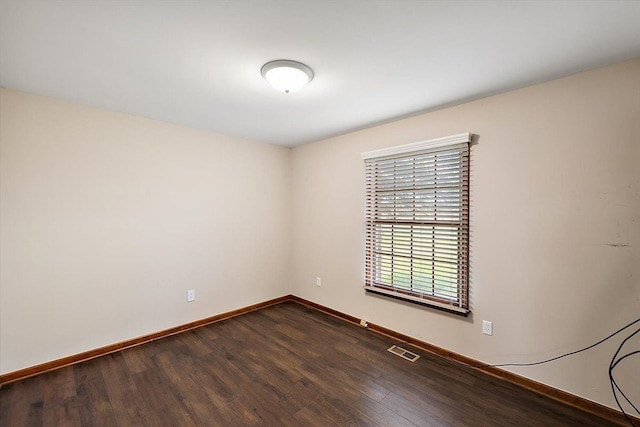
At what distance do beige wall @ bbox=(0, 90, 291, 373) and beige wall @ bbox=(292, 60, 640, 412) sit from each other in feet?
7.63

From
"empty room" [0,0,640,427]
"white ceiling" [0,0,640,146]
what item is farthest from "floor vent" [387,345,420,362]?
"white ceiling" [0,0,640,146]

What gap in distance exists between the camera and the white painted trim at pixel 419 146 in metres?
2.42

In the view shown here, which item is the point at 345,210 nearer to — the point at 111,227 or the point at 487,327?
the point at 487,327

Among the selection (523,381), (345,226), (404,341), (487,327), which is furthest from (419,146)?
(523,381)

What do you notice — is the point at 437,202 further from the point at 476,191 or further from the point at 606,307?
the point at 606,307

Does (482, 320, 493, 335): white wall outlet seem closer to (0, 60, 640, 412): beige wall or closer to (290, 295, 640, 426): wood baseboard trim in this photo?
(0, 60, 640, 412): beige wall

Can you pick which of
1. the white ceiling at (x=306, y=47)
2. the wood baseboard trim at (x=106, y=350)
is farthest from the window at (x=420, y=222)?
the wood baseboard trim at (x=106, y=350)

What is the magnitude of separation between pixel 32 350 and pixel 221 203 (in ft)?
6.88

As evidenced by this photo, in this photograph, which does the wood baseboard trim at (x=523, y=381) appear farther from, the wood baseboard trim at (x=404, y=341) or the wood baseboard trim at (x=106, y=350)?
the wood baseboard trim at (x=106, y=350)

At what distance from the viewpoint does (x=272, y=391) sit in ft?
6.75

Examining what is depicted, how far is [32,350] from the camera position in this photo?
2.26m

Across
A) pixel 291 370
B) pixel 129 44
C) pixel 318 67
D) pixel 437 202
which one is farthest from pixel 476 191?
pixel 129 44

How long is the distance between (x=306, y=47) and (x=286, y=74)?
27 cm

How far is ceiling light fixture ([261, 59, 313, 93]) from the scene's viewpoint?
1807mm
